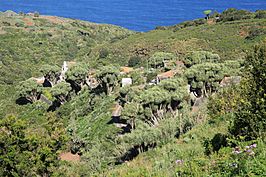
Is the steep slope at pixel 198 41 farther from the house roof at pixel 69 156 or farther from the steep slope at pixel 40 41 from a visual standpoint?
the house roof at pixel 69 156

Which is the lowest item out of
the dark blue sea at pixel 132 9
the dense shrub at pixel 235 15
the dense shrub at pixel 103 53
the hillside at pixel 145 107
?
the hillside at pixel 145 107

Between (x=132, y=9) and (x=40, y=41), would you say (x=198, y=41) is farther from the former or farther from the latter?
(x=132, y=9)

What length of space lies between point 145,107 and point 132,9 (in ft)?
401

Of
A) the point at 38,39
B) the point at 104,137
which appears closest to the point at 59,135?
the point at 104,137

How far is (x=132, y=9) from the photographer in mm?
141875

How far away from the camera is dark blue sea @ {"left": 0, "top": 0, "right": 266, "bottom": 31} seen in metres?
122

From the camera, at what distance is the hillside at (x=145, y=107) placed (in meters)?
7.86

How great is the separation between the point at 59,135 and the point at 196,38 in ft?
129

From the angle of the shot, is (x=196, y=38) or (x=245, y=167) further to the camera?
(x=196, y=38)

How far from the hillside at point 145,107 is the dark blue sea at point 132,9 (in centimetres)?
5292

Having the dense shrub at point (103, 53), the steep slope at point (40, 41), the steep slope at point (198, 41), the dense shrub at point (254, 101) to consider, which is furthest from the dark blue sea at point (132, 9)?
the dense shrub at point (254, 101)

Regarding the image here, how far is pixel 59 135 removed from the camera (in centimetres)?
1553

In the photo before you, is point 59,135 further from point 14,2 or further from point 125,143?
point 14,2

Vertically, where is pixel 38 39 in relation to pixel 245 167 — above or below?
above
